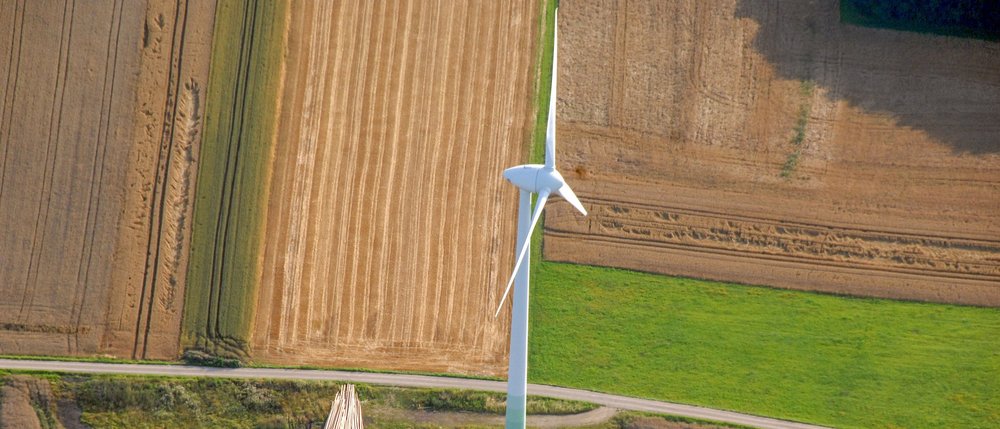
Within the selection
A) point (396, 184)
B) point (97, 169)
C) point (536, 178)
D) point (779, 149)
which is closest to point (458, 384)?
point (396, 184)

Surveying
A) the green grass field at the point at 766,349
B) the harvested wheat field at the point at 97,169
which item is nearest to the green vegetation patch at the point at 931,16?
the green grass field at the point at 766,349

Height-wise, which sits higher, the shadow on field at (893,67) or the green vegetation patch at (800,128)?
the shadow on field at (893,67)

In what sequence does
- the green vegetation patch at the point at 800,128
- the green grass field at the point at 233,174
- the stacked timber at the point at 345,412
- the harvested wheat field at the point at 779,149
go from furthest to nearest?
the green vegetation patch at the point at 800,128 → the harvested wheat field at the point at 779,149 → the green grass field at the point at 233,174 → the stacked timber at the point at 345,412

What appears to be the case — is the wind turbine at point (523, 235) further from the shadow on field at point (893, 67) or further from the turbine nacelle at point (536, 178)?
the shadow on field at point (893, 67)

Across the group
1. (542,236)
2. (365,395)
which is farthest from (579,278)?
(365,395)

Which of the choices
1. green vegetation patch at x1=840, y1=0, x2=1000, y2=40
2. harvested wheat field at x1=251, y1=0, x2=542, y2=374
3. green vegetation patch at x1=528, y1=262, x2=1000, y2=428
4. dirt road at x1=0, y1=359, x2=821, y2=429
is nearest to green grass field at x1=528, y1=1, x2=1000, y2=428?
green vegetation patch at x1=528, y1=262, x2=1000, y2=428

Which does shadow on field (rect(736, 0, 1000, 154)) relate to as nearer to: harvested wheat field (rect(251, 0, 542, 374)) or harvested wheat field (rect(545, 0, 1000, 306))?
harvested wheat field (rect(545, 0, 1000, 306))

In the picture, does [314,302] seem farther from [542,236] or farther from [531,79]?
[531,79]
